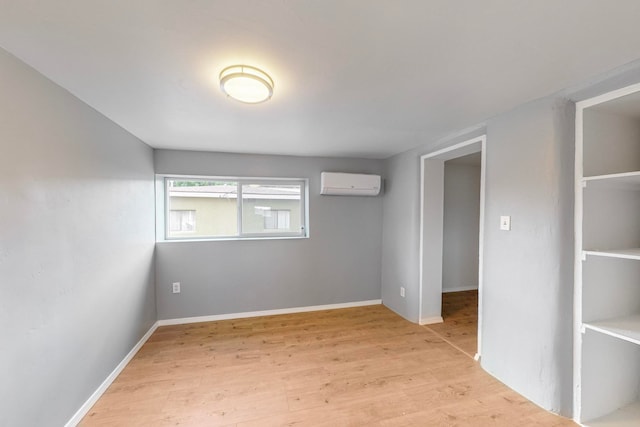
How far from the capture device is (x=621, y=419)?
1.56m

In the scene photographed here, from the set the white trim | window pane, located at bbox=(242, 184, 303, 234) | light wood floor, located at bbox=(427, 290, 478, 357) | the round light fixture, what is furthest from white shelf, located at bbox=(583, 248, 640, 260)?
window pane, located at bbox=(242, 184, 303, 234)

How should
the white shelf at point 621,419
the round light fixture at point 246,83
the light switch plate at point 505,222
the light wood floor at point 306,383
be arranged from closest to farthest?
1. the round light fixture at point 246,83
2. the white shelf at point 621,419
3. the light wood floor at point 306,383
4. the light switch plate at point 505,222

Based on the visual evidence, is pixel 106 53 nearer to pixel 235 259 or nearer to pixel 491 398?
pixel 235 259

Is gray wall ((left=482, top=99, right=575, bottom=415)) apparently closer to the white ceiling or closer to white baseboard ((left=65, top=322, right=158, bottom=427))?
the white ceiling

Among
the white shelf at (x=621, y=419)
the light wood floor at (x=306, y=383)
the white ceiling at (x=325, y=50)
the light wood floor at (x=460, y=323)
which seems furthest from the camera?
the light wood floor at (x=460, y=323)

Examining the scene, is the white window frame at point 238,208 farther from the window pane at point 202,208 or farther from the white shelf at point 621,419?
the white shelf at point 621,419

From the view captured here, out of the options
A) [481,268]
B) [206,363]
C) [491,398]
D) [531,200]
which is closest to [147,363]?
[206,363]

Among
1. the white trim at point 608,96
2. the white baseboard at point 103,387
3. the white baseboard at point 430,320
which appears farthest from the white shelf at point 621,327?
the white baseboard at point 103,387

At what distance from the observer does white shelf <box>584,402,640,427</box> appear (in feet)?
5.02

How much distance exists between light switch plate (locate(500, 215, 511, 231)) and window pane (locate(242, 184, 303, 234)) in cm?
224

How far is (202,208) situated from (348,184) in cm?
186

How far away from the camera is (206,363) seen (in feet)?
7.27

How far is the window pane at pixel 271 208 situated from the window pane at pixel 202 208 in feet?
0.49

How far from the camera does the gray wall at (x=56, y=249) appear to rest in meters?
1.18
